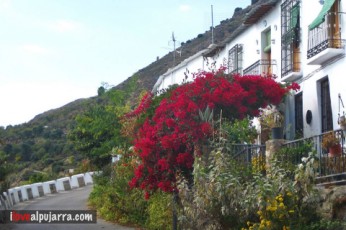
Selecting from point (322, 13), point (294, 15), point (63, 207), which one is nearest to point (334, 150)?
point (322, 13)

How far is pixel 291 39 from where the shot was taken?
2039cm

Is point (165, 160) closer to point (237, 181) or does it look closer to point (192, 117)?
point (192, 117)

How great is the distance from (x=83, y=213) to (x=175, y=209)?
362 inches

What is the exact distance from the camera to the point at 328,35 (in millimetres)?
17594

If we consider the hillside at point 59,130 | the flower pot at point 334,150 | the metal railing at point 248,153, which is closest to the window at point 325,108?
the metal railing at point 248,153

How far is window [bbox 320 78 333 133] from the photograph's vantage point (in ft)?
59.6

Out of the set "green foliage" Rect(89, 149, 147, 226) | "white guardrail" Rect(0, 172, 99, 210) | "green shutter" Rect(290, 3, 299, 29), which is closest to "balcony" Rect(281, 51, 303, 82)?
"green shutter" Rect(290, 3, 299, 29)

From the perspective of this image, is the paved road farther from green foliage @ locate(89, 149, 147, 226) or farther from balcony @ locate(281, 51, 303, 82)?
balcony @ locate(281, 51, 303, 82)

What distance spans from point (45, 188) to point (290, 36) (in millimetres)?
20288

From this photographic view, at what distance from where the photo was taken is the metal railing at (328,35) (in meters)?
17.2

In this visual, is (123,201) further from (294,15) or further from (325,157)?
(325,157)

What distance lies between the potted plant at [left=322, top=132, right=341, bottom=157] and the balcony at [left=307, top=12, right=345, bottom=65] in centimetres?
532

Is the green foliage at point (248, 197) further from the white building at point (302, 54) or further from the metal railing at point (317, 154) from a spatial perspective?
the white building at point (302, 54)

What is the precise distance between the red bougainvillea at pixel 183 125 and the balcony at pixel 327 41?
2269 millimetres
